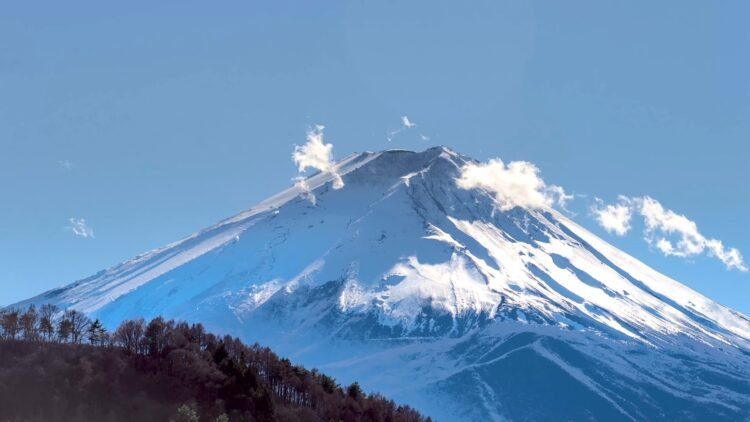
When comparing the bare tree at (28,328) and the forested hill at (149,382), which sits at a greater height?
the bare tree at (28,328)

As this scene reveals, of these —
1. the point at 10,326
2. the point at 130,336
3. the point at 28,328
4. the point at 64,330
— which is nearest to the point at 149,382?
the point at 130,336

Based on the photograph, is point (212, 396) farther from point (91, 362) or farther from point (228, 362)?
point (91, 362)

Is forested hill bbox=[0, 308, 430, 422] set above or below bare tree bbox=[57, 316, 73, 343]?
below

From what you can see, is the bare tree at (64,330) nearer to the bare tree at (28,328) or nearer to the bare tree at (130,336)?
the bare tree at (28,328)

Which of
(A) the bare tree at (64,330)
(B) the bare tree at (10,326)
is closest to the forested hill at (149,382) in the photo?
(A) the bare tree at (64,330)

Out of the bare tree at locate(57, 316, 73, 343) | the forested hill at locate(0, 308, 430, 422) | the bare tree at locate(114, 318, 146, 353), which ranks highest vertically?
the bare tree at locate(57, 316, 73, 343)

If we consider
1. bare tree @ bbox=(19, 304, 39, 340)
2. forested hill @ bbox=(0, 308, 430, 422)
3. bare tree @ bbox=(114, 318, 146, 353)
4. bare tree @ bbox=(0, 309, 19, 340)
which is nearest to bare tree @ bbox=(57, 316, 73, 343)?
forested hill @ bbox=(0, 308, 430, 422)

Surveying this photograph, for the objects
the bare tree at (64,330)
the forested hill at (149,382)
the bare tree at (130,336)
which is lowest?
the forested hill at (149,382)

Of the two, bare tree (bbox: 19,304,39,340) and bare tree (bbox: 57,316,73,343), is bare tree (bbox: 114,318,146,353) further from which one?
bare tree (bbox: 19,304,39,340)

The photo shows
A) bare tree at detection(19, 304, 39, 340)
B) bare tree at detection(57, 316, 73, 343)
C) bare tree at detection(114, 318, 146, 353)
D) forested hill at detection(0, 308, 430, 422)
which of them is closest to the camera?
forested hill at detection(0, 308, 430, 422)
